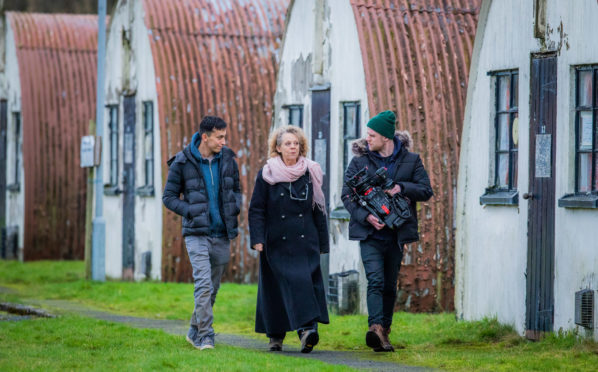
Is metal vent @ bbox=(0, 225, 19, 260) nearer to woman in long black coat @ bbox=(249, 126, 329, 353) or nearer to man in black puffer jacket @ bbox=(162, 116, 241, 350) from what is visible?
man in black puffer jacket @ bbox=(162, 116, 241, 350)

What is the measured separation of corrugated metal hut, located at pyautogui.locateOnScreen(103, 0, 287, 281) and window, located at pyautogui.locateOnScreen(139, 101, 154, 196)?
0.02 meters

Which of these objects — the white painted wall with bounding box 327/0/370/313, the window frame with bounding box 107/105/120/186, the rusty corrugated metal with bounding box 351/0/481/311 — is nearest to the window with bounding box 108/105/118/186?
the window frame with bounding box 107/105/120/186

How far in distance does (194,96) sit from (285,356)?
1040cm

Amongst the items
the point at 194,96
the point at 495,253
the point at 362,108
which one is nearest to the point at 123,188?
the point at 194,96

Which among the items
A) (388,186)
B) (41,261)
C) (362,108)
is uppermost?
(362,108)

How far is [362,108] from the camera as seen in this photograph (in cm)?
1531

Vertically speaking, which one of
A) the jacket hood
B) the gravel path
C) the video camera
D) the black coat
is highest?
the jacket hood

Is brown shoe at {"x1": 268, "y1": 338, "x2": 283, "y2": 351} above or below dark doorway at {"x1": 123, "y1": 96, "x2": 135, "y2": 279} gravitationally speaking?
below

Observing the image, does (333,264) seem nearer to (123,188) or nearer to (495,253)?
(495,253)

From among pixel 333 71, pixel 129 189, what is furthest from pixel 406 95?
pixel 129 189

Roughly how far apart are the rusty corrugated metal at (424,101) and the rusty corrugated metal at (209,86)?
18.3 feet

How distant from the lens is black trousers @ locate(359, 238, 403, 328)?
1100 centimetres

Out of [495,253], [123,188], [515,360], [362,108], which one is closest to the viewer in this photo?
[515,360]

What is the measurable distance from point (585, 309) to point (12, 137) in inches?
755
